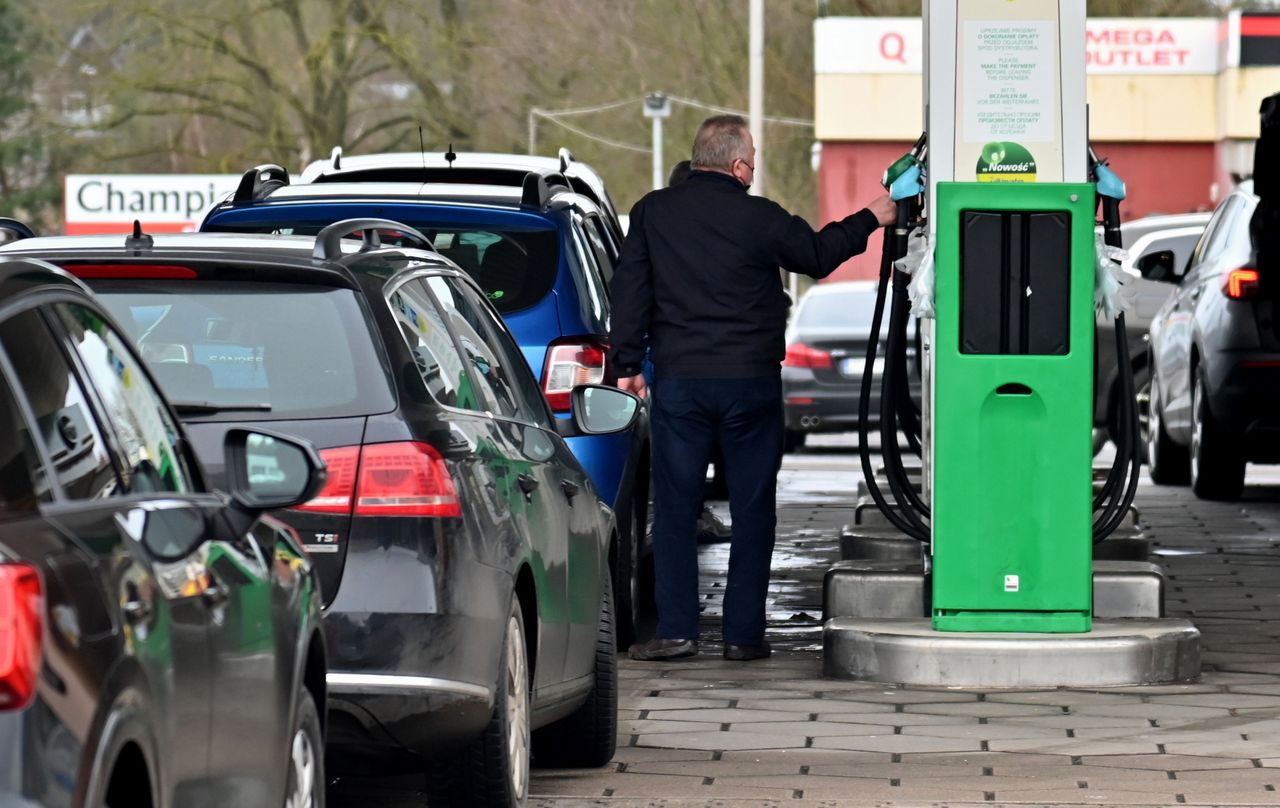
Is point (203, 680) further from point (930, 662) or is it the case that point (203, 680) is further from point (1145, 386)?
point (1145, 386)

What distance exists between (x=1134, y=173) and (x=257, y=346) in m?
38.5

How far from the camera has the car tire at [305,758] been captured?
169 inches

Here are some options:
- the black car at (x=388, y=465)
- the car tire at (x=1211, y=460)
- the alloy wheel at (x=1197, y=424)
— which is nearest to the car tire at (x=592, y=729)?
the black car at (x=388, y=465)

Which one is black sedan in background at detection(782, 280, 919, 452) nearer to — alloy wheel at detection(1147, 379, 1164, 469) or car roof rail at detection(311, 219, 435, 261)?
alloy wheel at detection(1147, 379, 1164, 469)

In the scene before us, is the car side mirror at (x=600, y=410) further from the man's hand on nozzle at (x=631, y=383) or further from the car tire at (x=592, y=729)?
the man's hand on nozzle at (x=631, y=383)

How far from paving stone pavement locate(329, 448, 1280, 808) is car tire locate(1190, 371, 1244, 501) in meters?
4.65

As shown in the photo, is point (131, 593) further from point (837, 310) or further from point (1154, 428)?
point (837, 310)

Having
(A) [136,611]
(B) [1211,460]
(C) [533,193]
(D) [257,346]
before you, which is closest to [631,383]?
(C) [533,193]

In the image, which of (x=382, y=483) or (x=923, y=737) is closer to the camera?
(x=382, y=483)

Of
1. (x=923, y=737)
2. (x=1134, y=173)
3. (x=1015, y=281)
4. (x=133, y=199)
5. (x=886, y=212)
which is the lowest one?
(x=923, y=737)

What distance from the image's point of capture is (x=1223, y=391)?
13688mm

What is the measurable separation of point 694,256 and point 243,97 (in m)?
43.5

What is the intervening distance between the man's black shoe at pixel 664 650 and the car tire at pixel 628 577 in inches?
7.9

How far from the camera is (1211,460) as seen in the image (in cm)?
1521
